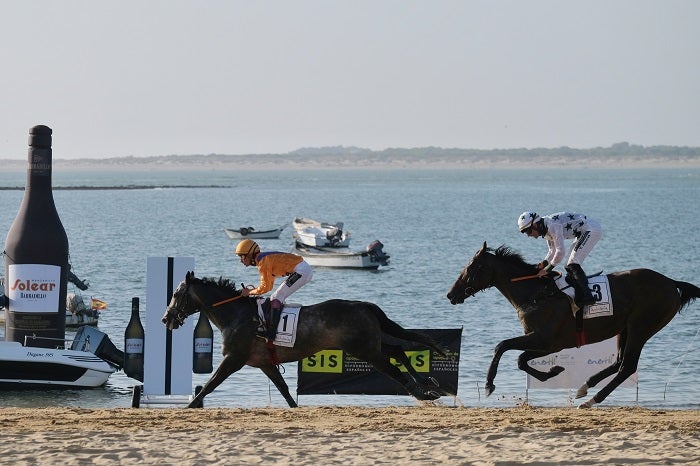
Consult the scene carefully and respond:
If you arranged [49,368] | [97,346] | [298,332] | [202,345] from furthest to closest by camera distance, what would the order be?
[97,346]
[49,368]
[202,345]
[298,332]

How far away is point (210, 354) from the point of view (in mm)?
19984

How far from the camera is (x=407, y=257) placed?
68.8 m

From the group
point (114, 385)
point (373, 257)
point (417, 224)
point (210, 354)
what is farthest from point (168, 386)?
point (417, 224)

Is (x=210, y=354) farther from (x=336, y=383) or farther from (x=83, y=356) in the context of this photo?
(x=83, y=356)

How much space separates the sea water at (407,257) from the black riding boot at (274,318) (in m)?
2.56

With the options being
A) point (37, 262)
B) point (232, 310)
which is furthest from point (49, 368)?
point (232, 310)

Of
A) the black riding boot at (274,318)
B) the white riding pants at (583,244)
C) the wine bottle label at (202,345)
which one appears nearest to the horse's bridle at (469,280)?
the white riding pants at (583,244)

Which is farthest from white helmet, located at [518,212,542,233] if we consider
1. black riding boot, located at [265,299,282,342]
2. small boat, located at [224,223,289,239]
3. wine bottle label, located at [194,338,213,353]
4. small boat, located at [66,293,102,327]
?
small boat, located at [224,223,289,239]

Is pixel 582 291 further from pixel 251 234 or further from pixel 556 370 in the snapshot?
pixel 251 234

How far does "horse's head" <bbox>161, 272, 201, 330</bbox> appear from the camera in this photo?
17.0 m

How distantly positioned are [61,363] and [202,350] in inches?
157

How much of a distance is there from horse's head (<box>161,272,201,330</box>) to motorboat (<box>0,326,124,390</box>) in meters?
6.06

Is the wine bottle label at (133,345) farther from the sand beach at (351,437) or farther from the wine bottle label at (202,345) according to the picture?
the sand beach at (351,437)

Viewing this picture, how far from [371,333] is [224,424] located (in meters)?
3.00
